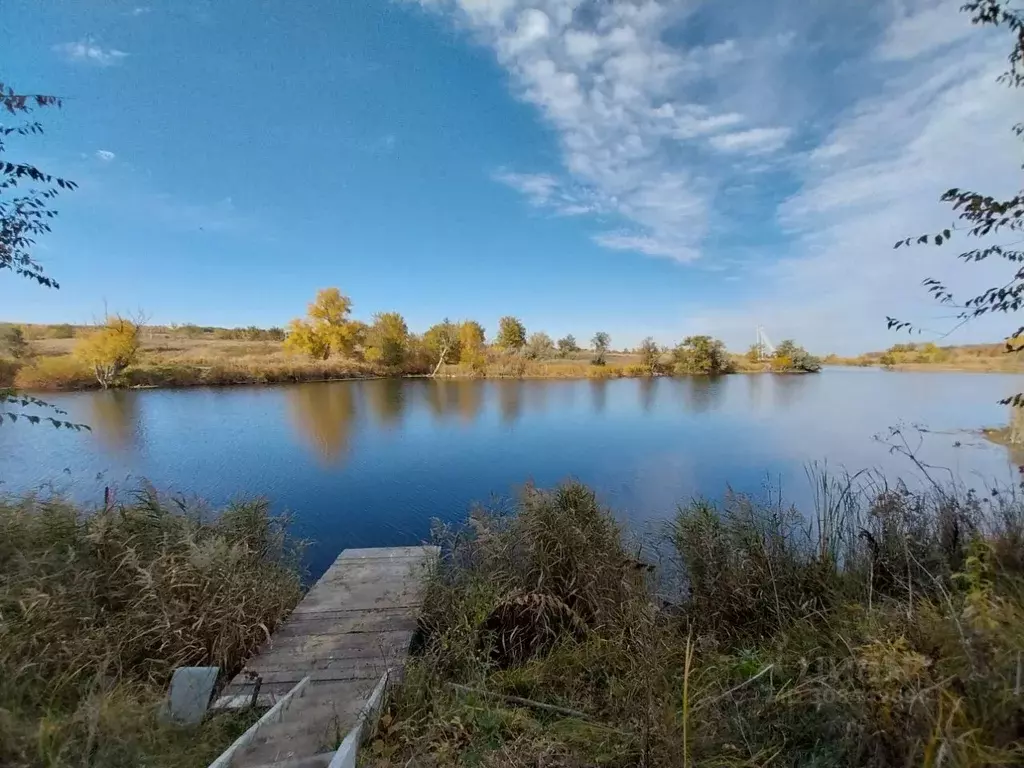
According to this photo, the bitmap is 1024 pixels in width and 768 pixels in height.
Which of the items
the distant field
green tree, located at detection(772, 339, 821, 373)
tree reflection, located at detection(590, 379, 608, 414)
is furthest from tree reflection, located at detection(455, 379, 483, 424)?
green tree, located at detection(772, 339, 821, 373)

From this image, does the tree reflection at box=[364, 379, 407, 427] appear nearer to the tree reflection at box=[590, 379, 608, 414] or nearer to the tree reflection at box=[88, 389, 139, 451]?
the tree reflection at box=[88, 389, 139, 451]

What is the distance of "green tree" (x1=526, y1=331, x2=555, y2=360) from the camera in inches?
1476

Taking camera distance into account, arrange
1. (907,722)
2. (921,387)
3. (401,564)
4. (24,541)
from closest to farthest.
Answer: (907,722)
(24,541)
(401,564)
(921,387)

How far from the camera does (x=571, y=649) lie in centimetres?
299

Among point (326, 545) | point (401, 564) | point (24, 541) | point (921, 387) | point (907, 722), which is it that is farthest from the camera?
point (921, 387)

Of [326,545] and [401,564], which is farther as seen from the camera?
[326,545]

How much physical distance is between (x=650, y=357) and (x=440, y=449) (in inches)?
1149

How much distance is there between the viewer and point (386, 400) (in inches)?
757

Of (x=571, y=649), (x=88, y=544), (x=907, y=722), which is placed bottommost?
(x=571, y=649)

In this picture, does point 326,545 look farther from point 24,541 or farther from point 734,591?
point 734,591

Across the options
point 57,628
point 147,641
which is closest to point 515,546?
point 147,641

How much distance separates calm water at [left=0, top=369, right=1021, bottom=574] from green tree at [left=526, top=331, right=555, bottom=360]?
59.4 feet

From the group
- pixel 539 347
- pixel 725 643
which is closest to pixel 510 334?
pixel 539 347

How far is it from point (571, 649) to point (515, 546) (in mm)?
872
